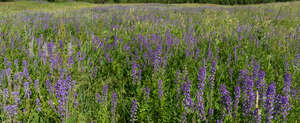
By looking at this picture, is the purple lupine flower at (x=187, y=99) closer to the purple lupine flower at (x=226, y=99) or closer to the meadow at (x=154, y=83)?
the meadow at (x=154, y=83)

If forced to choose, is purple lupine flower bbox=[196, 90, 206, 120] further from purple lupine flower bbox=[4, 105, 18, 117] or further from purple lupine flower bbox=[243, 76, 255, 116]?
purple lupine flower bbox=[4, 105, 18, 117]

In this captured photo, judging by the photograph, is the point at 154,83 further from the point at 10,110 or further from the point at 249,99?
the point at 10,110

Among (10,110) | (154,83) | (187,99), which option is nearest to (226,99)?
(187,99)

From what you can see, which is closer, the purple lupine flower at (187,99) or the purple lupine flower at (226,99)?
the purple lupine flower at (226,99)

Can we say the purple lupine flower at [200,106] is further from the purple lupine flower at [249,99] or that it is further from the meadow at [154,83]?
the purple lupine flower at [249,99]

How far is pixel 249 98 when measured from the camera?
1.71 m

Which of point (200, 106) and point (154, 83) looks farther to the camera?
point (154, 83)

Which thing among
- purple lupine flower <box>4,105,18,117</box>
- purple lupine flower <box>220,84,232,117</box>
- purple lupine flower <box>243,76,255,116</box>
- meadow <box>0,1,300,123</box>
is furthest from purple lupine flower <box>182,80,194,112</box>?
purple lupine flower <box>4,105,18,117</box>

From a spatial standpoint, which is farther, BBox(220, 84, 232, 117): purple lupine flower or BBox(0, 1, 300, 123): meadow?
BBox(0, 1, 300, 123): meadow

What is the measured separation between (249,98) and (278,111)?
222 millimetres

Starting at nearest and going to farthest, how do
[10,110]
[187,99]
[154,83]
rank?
[10,110] → [187,99] → [154,83]

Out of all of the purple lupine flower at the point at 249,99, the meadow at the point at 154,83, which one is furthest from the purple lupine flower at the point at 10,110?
the purple lupine flower at the point at 249,99

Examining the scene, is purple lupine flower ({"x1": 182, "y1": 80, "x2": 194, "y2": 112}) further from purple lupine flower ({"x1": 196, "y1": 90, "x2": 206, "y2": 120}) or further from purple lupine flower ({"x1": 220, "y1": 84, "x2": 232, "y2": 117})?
purple lupine flower ({"x1": 220, "y1": 84, "x2": 232, "y2": 117})

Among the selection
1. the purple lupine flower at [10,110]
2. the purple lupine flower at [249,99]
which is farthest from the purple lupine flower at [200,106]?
the purple lupine flower at [10,110]
